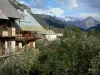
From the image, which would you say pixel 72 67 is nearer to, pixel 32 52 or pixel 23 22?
pixel 32 52

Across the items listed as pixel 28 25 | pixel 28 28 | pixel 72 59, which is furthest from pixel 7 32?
pixel 72 59

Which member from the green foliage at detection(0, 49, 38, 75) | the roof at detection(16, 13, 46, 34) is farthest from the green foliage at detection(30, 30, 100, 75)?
the roof at detection(16, 13, 46, 34)

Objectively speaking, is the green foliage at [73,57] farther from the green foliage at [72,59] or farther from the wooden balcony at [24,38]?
the wooden balcony at [24,38]

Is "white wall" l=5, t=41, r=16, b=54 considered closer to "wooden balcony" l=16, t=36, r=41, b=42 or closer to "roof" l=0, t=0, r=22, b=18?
"wooden balcony" l=16, t=36, r=41, b=42

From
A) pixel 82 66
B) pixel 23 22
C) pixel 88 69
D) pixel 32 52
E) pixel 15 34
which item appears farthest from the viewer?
pixel 23 22

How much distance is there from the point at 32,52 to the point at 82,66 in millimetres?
5863

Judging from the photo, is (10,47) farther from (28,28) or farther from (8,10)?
(28,28)

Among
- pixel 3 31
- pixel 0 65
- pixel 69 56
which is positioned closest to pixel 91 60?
pixel 69 56

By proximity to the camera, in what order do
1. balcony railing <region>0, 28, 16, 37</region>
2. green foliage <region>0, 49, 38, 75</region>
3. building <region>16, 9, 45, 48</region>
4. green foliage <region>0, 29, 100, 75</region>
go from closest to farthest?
green foliage <region>0, 29, 100, 75</region>
green foliage <region>0, 49, 38, 75</region>
balcony railing <region>0, 28, 16, 37</region>
building <region>16, 9, 45, 48</region>

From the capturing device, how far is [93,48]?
19.3 metres

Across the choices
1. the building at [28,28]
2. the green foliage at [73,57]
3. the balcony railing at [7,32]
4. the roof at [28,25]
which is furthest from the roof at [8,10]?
the green foliage at [73,57]

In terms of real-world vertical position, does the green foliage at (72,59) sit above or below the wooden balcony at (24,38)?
above

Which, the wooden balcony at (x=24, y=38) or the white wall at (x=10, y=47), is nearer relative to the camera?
the white wall at (x=10, y=47)

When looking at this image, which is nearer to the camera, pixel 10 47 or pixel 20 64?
pixel 20 64
